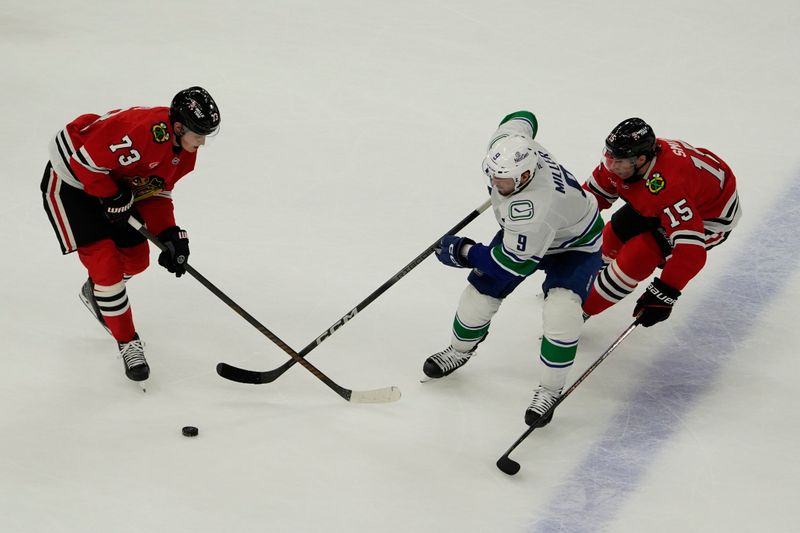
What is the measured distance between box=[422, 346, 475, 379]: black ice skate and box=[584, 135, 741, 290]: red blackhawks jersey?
76 centimetres

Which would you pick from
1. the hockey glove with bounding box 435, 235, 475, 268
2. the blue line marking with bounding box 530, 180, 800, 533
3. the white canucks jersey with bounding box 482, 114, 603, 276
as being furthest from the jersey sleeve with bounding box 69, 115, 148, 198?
the blue line marking with bounding box 530, 180, 800, 533

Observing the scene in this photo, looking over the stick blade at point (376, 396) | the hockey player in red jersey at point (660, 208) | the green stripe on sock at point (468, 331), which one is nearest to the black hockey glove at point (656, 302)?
the hockey player in red jersey at point (660, 208)

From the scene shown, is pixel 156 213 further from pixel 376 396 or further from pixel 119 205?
pixel 376 396

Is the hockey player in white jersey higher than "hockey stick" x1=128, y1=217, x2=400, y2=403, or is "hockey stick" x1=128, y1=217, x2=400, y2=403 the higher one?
the hockey player in white jersey

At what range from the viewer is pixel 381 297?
3.92m

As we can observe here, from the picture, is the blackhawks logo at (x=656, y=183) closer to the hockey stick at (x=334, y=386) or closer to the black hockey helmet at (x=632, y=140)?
the black hockey helmet at (x=632, y=140)

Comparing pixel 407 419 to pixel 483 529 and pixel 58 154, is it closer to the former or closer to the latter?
pixel 483 529

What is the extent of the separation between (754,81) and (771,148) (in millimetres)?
731

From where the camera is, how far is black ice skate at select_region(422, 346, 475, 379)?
3.41 m

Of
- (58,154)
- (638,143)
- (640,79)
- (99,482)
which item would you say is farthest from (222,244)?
(640,79)

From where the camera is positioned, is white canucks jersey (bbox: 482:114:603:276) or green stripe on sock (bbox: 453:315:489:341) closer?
white canucks jersey (bbox: 482:114:603:276)

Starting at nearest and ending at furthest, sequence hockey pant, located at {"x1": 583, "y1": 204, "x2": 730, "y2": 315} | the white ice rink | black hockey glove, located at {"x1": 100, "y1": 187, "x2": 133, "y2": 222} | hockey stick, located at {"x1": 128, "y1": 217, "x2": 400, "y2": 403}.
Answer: the white ice rink
black hockey glove, located at {"x1": 100, "y1": 187, "x2": 133, "y2": 222}
hockey stick, located at {"x1": 128, "y1": 217, "x2": 400, "y2": 403}
hockey pant, located at {"x1": 583, "y1": 204, "x2": 730, "y2": 315}

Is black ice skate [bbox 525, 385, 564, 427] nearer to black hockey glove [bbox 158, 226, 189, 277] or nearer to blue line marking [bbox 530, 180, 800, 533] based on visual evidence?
blue line marking [bbox 530, 180, 800, 533]

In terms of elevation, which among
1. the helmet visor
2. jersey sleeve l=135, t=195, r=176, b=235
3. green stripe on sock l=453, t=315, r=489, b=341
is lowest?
green stripe on sock l=453, t=315, r=489, b=341
